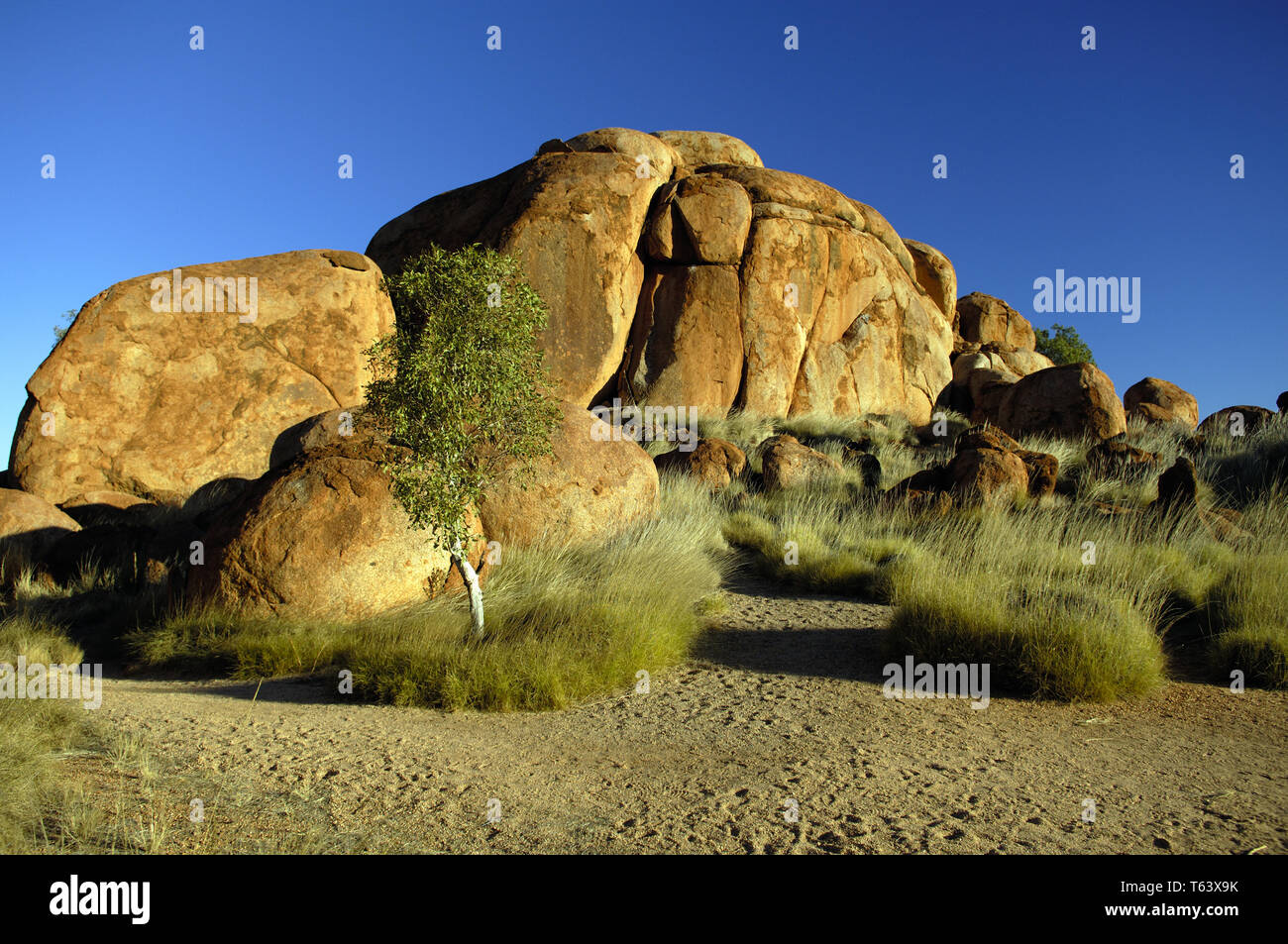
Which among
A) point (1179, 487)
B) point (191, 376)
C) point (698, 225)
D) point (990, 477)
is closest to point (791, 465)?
point (990, 477)

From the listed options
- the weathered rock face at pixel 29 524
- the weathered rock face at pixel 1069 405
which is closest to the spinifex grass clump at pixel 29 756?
the weathered rock face at pixel 29 524

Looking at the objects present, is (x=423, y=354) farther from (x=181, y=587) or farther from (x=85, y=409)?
(x=85, y=409)

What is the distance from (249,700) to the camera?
644 centimetres

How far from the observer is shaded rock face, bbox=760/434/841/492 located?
14.3 meters

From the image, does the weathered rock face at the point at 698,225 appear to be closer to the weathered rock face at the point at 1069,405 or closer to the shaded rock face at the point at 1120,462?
the weathered rock face at the point at 1069,405

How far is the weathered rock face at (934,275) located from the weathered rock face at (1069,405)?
10.5 m

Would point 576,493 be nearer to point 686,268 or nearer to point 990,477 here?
point 990,477

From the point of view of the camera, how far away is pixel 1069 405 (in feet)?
59.7

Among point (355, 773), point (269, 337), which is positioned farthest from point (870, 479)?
point (355, 773)

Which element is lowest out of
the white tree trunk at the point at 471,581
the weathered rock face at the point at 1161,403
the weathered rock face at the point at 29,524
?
the white tree trunk at the point at 471,581

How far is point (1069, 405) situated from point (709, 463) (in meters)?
9.01

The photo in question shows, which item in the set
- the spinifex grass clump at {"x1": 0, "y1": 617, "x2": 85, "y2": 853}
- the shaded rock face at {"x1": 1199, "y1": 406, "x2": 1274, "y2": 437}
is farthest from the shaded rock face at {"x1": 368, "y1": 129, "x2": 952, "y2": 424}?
the spinifex grass clump at {"x1": 0, "y1": 617, "x2": 85, "y2": 853}

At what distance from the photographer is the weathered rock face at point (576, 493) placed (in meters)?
9.77
